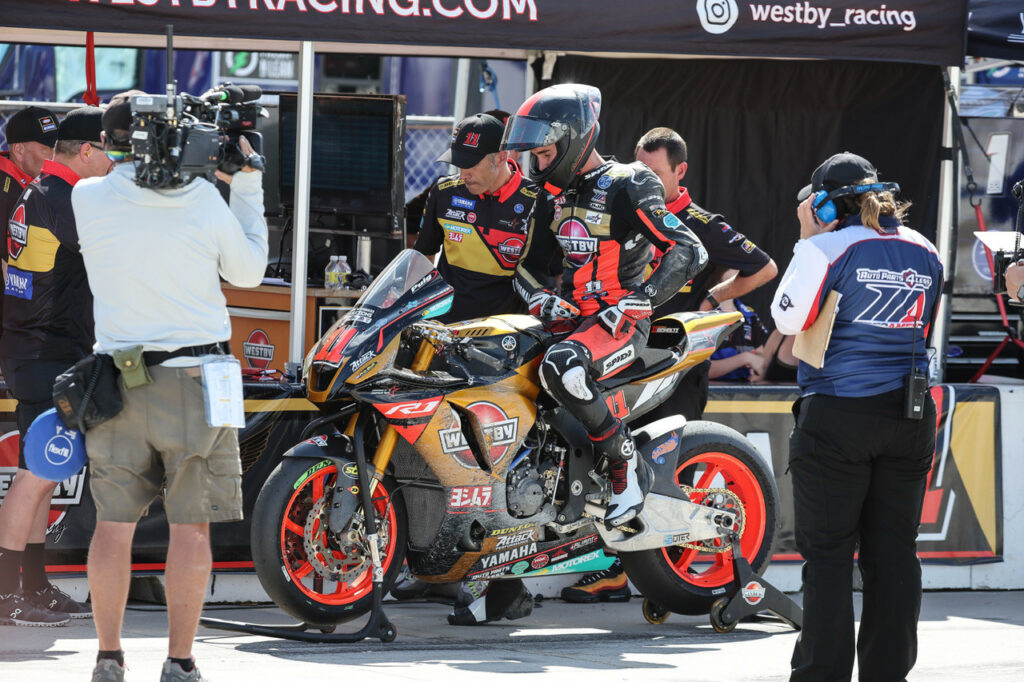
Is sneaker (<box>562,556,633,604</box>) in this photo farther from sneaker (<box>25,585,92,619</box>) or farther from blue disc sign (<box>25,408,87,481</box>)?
blue disc sign (<box>25,408,87,481</box>)

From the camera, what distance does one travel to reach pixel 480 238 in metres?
6.64

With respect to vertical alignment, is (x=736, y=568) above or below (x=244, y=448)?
below

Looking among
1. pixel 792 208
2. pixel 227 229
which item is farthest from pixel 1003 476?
pixel 227 229

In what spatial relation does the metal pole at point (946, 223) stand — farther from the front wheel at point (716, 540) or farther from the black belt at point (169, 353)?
the black belt at point (169, 353)

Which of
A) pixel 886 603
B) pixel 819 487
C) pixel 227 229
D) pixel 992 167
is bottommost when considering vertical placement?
pixel 886 603

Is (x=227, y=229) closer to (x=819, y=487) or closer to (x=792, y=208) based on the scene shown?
(x=819, y=487)

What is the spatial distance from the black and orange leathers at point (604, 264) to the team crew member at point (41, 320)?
1988 mm

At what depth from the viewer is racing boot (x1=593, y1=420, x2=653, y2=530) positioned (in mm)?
6016

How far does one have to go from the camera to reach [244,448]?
262 inches

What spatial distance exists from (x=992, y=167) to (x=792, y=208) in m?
1.32

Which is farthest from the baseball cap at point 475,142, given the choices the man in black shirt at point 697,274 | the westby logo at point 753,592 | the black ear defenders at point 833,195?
the westby logo at point 753,592

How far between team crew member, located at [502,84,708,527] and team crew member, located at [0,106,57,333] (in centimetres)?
232

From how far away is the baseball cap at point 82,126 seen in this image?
629 cm

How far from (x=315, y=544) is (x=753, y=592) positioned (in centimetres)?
195
